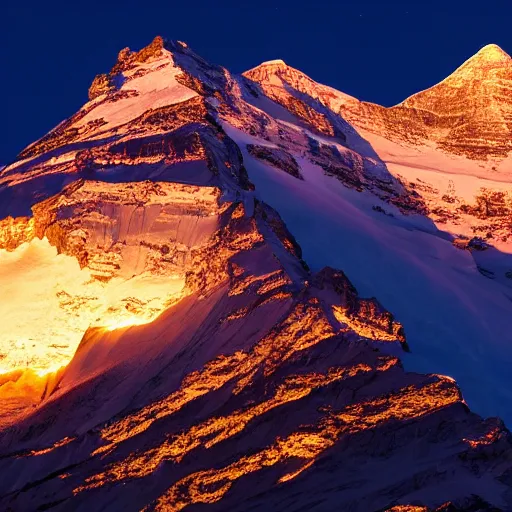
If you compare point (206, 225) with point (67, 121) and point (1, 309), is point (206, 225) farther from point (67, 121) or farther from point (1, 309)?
point (67, 121)

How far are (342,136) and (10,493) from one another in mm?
38882

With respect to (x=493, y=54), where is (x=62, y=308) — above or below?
below

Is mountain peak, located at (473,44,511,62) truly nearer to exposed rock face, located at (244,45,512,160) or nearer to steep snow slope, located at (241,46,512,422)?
exposed rock face, located at (244,45,512,160)

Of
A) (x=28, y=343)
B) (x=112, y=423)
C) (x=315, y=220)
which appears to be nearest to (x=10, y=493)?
(x=112, y=423)

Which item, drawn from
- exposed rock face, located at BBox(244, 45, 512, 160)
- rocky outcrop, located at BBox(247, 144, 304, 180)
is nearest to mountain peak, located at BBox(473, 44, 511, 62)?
exposed rock face, located at BBox(244, 45, 512, 160)

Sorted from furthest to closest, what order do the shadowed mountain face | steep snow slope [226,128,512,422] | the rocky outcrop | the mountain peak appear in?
the mountain peak < the rocky outcrop < steep snow slope [226,128,512,422] < the shadowed mountain face

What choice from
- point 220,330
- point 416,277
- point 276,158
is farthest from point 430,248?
point 220,330

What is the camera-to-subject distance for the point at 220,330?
3216 cm

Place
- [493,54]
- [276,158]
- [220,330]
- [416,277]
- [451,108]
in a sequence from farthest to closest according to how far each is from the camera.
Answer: [493,54] < [451,108] < [276,158] < [416,277] < [220,330]

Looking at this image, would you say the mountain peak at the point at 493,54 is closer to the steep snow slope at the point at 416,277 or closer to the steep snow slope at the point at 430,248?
the steep snow slope at the point at 430,248

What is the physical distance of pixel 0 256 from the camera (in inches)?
1587

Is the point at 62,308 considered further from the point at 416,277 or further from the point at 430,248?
the point at 430,248

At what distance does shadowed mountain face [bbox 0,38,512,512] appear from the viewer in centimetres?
2748

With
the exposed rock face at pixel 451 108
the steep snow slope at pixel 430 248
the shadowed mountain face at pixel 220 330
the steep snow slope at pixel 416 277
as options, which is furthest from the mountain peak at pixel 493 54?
the steep snow slope at pixel 416 277
